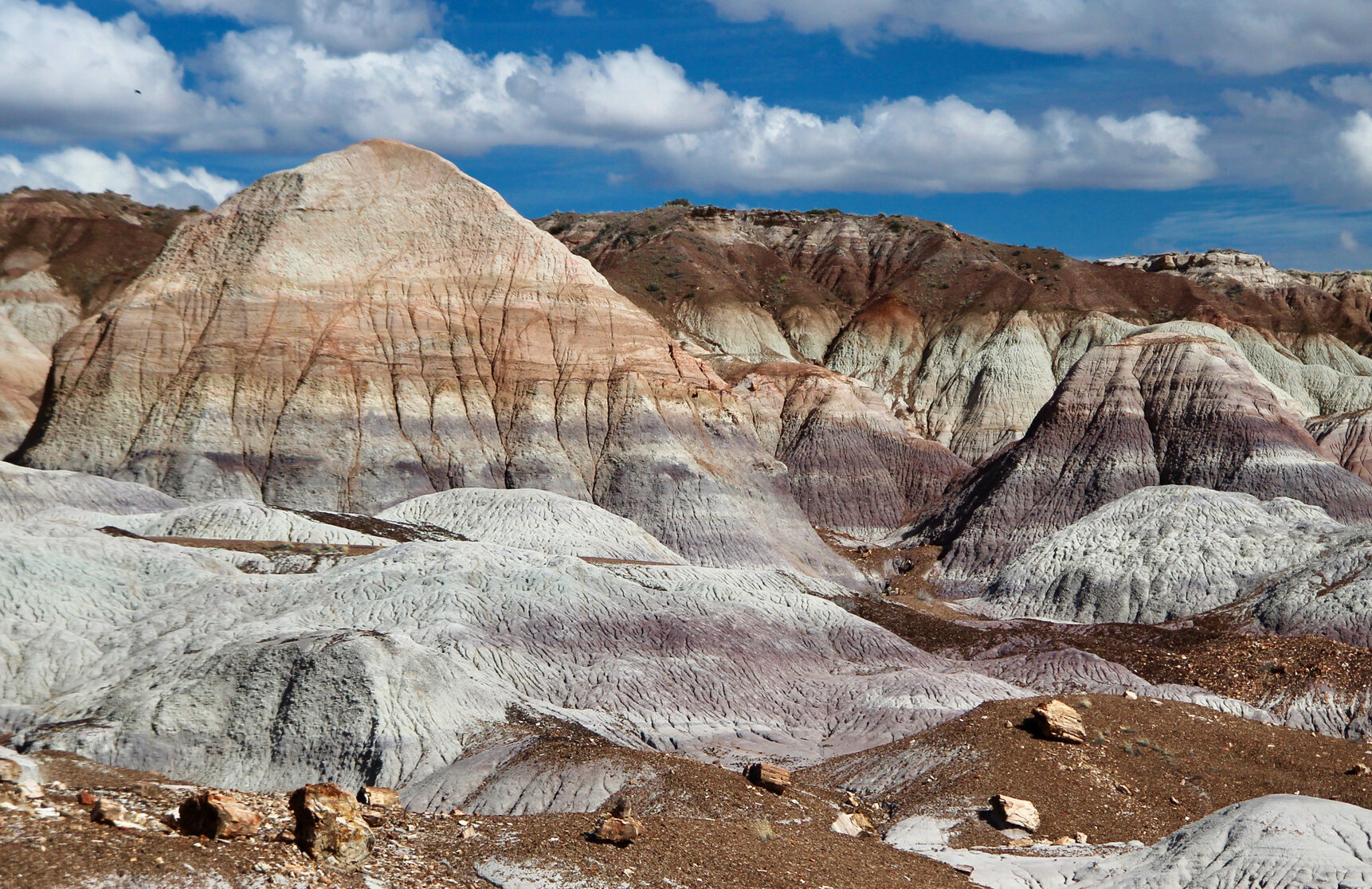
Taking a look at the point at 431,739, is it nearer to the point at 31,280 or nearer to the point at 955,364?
the point at 955,364

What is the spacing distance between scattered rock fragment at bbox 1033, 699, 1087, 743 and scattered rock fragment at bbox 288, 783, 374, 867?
1118 centimetres

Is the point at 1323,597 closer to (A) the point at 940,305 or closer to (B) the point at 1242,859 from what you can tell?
(B) the point at 1242,859

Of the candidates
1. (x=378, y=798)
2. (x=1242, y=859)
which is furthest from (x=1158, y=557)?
(x=378, y=798)

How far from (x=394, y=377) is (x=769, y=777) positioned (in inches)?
1125

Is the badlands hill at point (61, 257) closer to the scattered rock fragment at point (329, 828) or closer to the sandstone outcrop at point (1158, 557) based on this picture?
the sandstone outcrop at point (1158, 557)

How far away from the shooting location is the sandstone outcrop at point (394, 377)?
38469 millimetres

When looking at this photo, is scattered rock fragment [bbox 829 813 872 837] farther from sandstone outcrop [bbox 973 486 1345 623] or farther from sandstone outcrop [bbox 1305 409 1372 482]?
sandstone outcrop [bbox 1305 409 1372 482]

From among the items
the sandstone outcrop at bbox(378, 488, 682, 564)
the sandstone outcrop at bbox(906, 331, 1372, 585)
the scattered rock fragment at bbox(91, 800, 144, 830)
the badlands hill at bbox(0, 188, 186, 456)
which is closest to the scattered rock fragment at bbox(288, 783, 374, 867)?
the scattered rock fragment at bbox(91, 800, 144, 830)

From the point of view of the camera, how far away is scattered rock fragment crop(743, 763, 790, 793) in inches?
591

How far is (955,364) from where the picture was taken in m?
79.2

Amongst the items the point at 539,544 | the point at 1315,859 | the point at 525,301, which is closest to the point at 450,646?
the point at 539,544

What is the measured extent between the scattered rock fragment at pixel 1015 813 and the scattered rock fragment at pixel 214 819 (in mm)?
9504

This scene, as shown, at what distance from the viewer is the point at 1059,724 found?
17.6 m

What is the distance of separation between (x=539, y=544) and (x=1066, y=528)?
19329 millimetres
